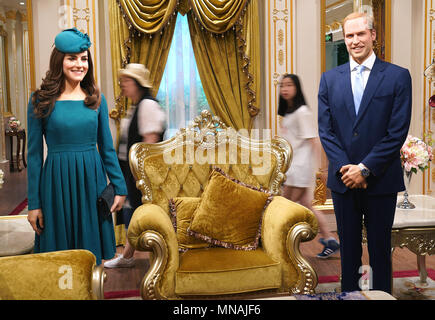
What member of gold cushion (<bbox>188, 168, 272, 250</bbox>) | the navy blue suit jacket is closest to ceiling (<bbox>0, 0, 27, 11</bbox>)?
gold cushion (<bbox>188, 168, 272, 250</bbox>)

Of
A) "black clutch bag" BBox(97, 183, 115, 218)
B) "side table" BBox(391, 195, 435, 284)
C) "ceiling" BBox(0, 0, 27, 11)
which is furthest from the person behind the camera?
"ceiling" BBox(0, 0, 27, 11)

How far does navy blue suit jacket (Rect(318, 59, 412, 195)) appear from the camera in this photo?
2.20 meters

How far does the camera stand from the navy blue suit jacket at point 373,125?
2.20m

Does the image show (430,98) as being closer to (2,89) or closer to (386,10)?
(386,10)

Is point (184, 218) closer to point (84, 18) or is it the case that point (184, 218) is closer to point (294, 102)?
point (294, 102)

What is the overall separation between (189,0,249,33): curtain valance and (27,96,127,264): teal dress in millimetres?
2474

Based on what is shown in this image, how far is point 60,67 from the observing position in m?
2.02

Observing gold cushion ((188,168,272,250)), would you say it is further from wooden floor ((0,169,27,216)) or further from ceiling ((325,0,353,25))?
ceiling ((325,0,353,25))

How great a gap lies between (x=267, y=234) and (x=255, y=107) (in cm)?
219

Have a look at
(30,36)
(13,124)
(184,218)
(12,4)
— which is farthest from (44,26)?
(184,218)

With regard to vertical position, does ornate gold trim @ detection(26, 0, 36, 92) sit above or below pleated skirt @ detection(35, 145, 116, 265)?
above

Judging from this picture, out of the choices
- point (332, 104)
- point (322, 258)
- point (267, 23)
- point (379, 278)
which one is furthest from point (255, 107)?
point (379, 278)

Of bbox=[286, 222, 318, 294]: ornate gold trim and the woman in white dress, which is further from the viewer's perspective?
the woman in white dress

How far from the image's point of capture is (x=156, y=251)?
2.26 metres
